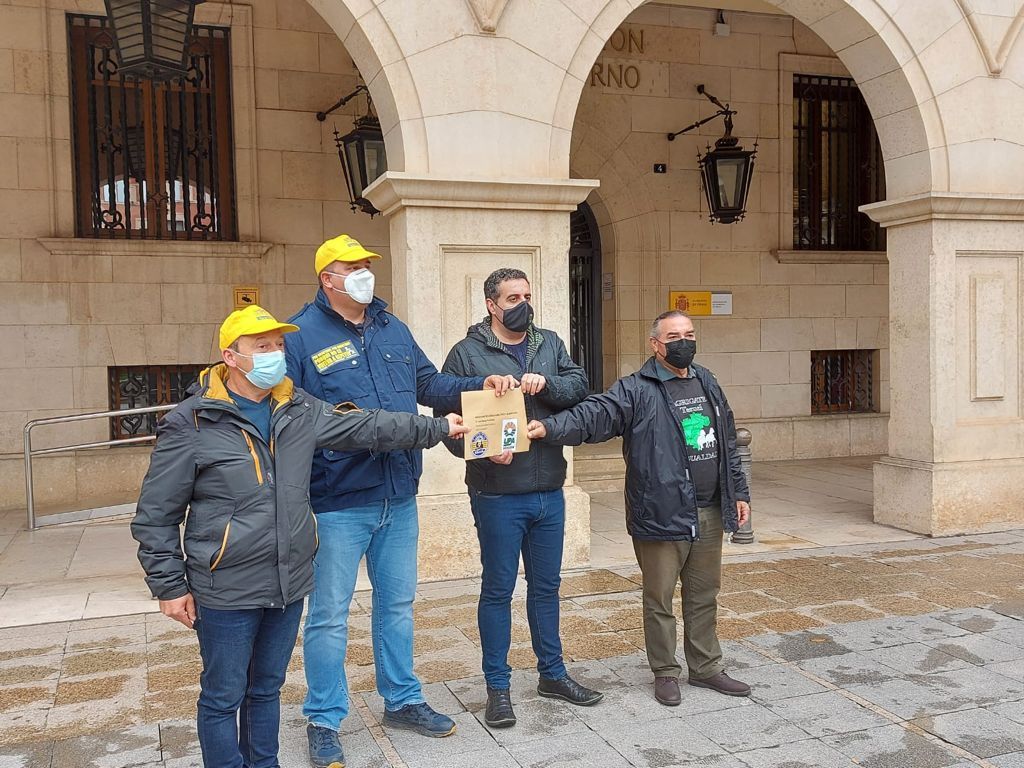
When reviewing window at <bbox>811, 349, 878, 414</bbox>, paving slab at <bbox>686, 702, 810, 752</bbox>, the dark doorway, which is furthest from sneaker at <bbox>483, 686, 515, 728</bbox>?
window at <bbox>811, 349, 878, 414</bbox>

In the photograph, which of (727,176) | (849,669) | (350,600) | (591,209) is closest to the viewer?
(350,600)

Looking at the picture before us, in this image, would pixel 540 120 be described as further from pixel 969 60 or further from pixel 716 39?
pixel 716 39

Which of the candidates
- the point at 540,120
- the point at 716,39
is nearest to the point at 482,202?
the point at 540,120

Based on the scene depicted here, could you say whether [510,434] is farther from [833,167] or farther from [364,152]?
[833,167]

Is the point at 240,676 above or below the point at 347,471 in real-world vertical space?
below

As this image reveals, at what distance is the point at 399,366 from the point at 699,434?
4.62 feet

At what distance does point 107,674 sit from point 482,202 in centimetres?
368

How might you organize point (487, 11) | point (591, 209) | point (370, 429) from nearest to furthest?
point (370, 429) → point (487, 11) → point (591, 209)

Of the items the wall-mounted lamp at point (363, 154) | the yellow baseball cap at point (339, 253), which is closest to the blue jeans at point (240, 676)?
the yellow baseball cap at point (339, 253)

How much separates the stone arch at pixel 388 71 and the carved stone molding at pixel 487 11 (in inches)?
23.7

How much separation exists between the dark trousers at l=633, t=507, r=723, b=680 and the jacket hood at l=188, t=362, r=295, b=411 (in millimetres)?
1898

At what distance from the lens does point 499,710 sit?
394 cm

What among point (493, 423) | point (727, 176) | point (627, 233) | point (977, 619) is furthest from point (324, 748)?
point (627, 233)

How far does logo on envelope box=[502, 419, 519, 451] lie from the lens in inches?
150
